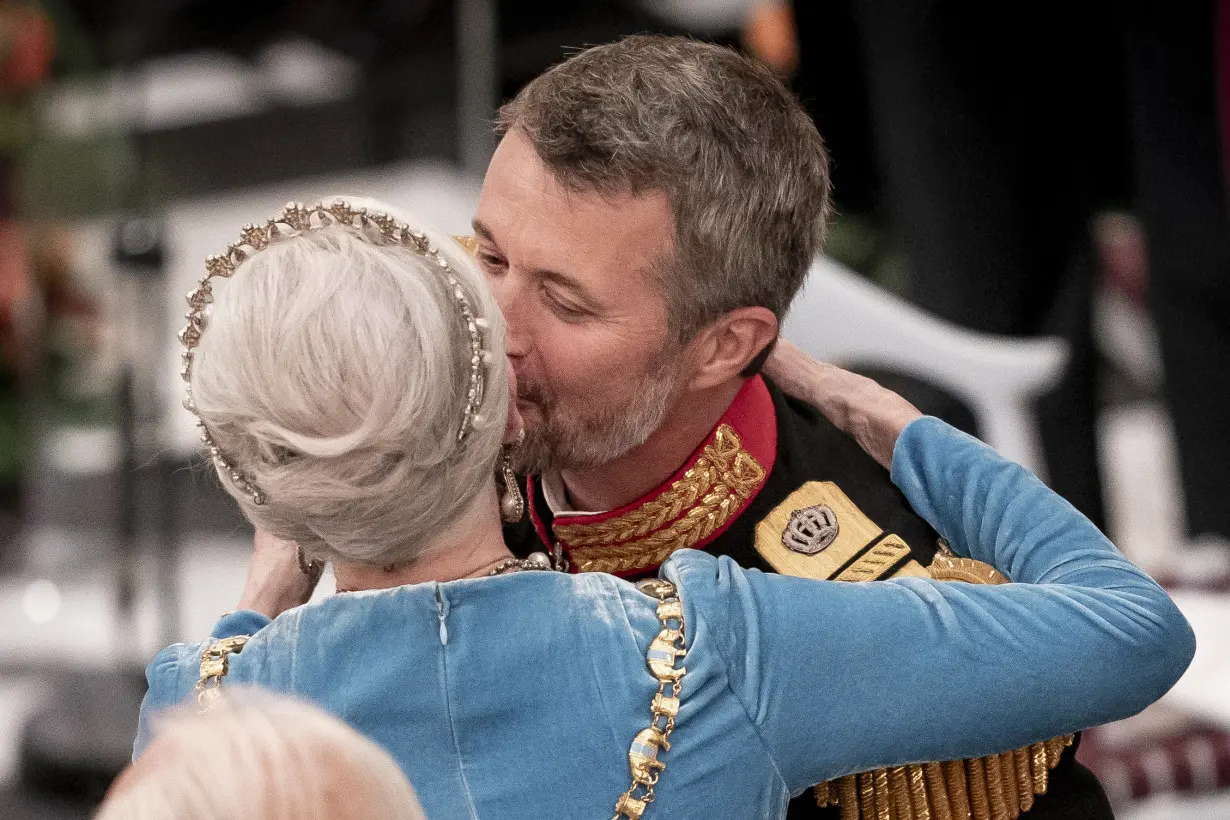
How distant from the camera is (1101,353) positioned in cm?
430

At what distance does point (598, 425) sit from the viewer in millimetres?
1261

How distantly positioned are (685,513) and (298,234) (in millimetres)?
471

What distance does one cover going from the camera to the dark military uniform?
1.18m

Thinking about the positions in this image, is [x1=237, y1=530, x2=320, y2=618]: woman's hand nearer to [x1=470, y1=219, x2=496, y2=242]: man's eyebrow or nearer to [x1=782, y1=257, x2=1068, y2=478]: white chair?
[x1=470, y1=219, x2=496, y2=242]: man's eyebrow

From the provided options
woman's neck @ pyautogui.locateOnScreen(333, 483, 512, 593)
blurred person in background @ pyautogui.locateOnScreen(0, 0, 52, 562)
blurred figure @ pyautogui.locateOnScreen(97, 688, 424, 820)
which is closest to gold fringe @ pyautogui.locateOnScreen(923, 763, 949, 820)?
Result: woman's neck @ pyautogui.locateOnScreen(333, 483, 512, 593)

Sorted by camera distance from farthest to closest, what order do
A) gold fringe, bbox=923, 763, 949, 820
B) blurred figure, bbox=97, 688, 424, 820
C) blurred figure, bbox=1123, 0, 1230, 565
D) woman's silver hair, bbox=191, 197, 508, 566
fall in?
1. blurred figure, bbox=1123, 0, 1230, 565
2. gold fringe, bbox=923, 763, 949, 820
3. woman's silver hair, bbox=191, 197, 508, 566
4. blurred figure, bbox=97, 688, 424, 820

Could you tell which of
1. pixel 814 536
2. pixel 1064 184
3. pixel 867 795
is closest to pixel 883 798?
pixel 867 795

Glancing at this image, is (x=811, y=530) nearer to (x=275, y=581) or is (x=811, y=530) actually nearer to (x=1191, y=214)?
(x=275, y=581)

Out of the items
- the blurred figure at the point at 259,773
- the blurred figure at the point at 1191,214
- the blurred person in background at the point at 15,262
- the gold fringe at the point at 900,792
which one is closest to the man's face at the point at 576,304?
the gold fringe at the point at 900,792

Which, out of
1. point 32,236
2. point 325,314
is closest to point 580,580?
point 325,314

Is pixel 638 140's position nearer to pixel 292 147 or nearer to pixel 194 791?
pixel 194 791

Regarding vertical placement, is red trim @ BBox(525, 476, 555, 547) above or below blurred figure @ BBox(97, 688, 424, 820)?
below

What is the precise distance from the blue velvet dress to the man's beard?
272 millimetres

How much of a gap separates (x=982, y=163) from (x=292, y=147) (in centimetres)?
272
